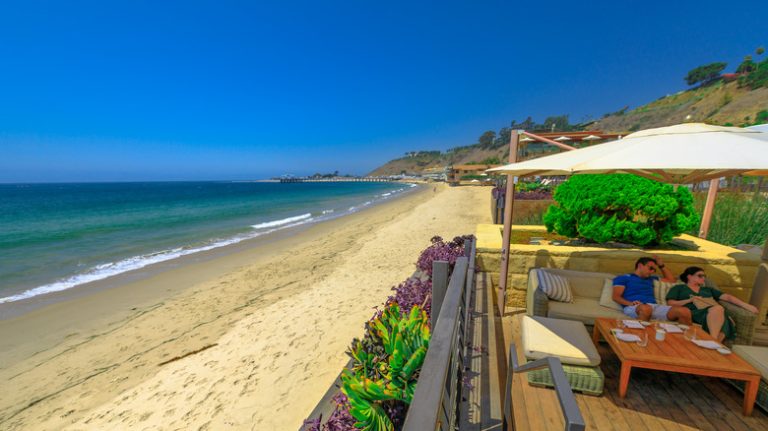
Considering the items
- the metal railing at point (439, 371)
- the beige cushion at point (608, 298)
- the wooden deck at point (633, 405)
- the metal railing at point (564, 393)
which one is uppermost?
the metal railing at point (439, 371)

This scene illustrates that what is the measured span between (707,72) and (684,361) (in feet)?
374

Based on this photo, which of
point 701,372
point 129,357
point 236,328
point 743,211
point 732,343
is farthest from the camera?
point 743,211

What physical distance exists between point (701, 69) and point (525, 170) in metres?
114

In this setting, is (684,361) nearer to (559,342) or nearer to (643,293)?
(559,342)

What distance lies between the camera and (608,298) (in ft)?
12.6

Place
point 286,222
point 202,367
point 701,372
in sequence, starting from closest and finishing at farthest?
point 701,372, point 202,367, point 286,222

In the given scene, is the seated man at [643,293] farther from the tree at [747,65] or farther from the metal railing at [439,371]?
the tree at [747,65]

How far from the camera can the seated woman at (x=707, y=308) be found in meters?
3.06

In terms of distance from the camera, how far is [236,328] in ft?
18.6

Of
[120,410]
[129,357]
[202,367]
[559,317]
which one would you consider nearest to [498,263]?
[559,317]

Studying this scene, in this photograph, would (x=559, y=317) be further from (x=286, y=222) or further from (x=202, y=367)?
(x=286, y=222)

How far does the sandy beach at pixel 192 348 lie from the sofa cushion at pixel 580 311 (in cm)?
300

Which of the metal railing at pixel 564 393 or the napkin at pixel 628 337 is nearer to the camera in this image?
the metal railing at pixel 564 393

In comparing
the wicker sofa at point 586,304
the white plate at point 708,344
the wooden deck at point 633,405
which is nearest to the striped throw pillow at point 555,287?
the wicker sofa at point 586,304
